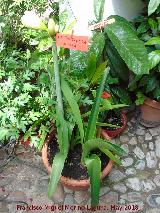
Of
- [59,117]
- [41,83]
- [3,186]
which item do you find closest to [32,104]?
[41,83]

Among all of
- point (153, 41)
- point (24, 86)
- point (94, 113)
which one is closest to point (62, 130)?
point (94, 113)

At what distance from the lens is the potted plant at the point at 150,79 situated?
2225 millimetres

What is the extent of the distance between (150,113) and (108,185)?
0.69 m

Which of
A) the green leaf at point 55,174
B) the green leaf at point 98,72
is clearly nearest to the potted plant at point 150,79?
the green leaf at point 98,72

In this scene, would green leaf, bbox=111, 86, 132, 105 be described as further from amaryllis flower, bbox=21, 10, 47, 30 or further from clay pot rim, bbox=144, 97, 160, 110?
amaryllis flower, bbox=21, 10, 47, 30

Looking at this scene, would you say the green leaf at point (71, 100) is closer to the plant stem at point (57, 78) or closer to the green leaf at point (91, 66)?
the plant stem at point (57, 78)

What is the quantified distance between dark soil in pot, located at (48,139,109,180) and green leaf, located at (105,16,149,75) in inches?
24.7

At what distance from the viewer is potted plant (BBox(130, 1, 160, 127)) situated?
222 cm

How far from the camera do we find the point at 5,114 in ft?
6.83

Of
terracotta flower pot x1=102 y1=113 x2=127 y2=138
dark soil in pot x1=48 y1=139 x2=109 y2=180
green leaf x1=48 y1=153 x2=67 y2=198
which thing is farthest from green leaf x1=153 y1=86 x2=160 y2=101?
green leaf x1=48 y1=153 x2=67 y2=198

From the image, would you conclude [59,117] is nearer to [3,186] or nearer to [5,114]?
[5,114]

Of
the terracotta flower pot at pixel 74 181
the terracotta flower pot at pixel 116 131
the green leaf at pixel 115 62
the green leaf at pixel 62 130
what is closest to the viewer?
the green leaf at pixel 62 130

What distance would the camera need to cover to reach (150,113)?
268 cm

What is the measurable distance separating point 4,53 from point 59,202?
1.13m
